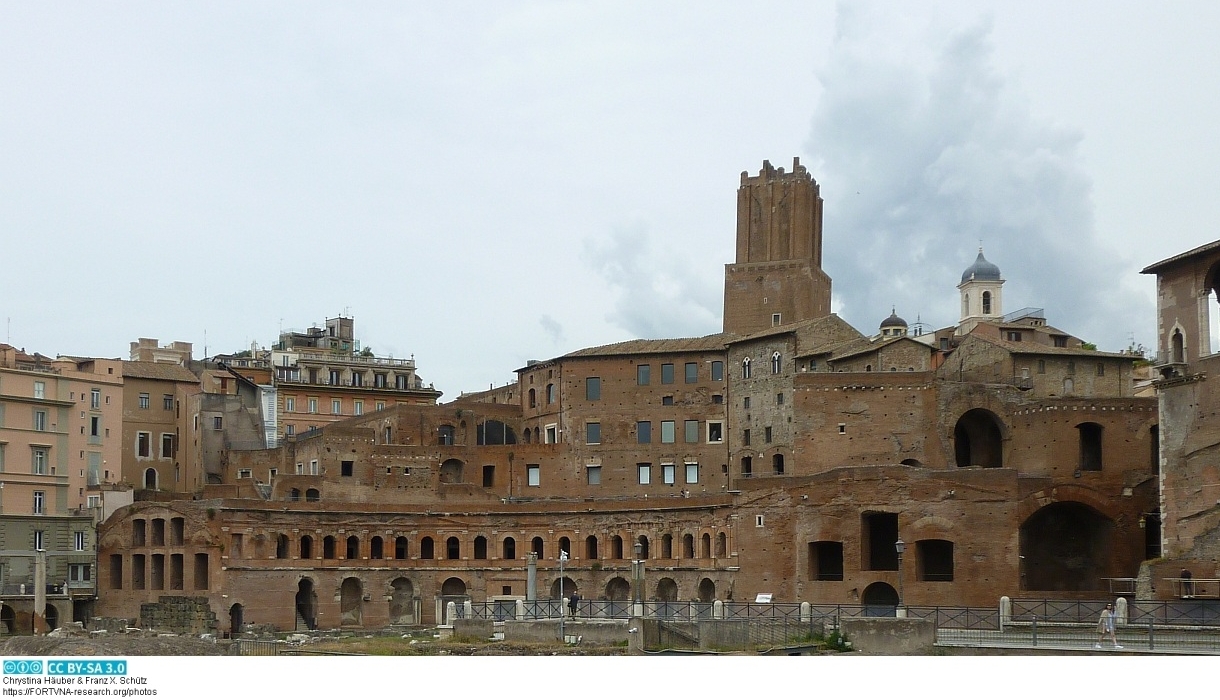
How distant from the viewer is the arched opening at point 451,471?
90.8 metres

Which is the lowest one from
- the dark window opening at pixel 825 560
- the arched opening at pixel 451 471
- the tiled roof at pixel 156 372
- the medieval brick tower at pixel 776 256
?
the dark window opening at pixel 825 560

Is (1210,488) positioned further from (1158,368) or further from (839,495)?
(839,495)

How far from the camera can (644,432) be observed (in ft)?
292

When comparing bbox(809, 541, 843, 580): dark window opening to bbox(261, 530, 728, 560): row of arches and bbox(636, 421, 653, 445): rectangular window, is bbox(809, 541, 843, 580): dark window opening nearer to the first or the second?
bbox(261, 530, 728, 560): row of arches

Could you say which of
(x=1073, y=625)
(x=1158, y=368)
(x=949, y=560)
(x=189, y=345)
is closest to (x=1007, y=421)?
(x=949, y=560)

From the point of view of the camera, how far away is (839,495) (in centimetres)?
7331

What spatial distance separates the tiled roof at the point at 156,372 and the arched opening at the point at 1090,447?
4763 centimetres

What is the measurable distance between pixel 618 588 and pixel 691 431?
9.12 metres

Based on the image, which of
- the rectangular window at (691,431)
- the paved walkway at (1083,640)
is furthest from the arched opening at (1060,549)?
the paved walkway at (1083,640)

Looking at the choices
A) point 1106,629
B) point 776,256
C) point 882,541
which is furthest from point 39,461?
point 1106,629

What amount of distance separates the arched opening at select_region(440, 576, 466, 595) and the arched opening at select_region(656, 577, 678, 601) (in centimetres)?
1023

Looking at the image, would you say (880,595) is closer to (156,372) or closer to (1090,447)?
(1090,447)
